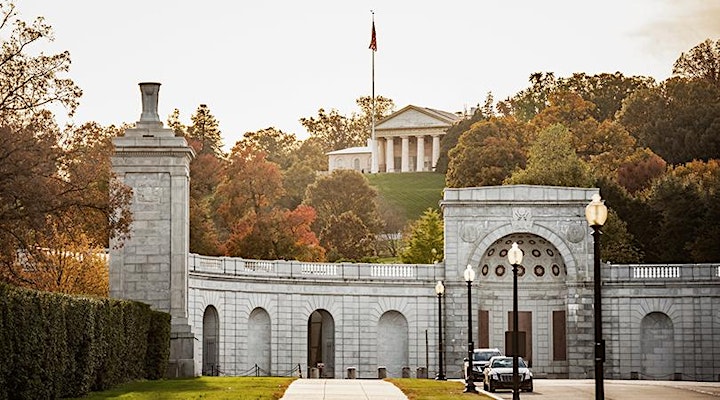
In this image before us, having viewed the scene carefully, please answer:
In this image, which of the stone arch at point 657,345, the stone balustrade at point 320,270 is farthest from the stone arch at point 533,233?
the stone arch at point 657,345

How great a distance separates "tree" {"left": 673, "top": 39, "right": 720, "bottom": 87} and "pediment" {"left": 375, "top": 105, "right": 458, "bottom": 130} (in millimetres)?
43575

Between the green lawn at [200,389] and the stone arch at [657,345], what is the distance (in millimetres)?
33799

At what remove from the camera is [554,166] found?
4476 inches

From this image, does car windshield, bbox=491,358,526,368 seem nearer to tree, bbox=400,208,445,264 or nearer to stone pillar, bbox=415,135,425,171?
tree, bbox=400,208,445,264

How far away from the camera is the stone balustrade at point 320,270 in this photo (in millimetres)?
78800

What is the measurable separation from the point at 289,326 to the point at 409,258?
31.8m

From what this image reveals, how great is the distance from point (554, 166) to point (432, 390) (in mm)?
61986

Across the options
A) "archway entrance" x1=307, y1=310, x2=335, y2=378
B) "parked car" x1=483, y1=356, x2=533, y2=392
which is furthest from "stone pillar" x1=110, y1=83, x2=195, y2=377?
"archway entrance" x1=307, y1=310, x2=335, y2=378

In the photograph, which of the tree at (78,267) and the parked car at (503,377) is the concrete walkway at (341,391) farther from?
the tree at (78,267)

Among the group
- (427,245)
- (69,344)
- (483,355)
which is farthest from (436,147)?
(69,344)

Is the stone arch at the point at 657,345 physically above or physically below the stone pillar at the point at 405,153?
below

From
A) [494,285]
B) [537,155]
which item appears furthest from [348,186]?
[494,285]

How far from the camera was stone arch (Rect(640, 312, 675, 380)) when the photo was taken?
8462cm

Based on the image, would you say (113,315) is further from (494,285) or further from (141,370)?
(494,285)
